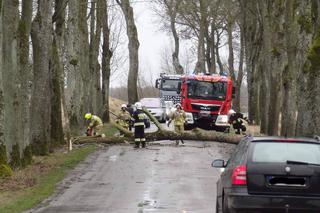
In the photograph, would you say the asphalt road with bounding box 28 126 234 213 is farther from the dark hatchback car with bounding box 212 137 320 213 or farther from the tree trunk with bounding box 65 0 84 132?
the tree trunk with bounding box 65 0 84 132

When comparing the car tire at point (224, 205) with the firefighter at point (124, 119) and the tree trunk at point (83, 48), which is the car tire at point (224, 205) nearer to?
the firefighter at point (124, 119)

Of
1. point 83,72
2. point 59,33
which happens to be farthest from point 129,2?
point 59,33

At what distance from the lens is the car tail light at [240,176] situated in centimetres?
998

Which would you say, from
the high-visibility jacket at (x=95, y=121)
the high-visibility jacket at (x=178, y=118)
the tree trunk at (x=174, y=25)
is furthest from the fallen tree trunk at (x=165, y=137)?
the tree trunk at (x=174, y=25)

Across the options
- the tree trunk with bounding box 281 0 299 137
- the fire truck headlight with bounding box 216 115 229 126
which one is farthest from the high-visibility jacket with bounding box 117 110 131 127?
the tree trunk with bounding box 281 0 299 137

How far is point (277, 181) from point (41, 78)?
14.2 m

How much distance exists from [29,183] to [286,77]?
1463 centimetres

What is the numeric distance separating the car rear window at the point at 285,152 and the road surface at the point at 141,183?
3.32 meters

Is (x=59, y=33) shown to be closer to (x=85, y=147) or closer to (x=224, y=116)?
(x=85, y=147)

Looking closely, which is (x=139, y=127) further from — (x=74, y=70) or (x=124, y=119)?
(x=74, y=70)

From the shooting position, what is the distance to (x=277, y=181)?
392 inches

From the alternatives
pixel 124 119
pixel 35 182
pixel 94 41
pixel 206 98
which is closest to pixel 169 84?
pixel 94 41

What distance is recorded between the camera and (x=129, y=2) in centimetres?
4659

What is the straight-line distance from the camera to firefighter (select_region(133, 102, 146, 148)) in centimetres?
2628
